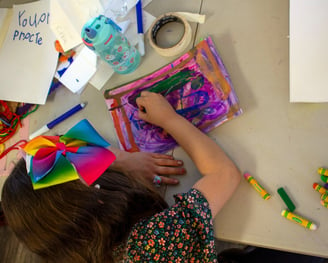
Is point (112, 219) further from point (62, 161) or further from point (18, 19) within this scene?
point (18, 19)

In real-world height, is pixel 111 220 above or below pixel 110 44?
below

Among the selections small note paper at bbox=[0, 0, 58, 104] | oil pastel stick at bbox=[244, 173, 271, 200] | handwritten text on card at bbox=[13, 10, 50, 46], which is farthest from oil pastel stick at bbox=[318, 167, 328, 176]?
handwritten text on card at bbox=[13, 10, 50, 46]

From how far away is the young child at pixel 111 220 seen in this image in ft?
1.84

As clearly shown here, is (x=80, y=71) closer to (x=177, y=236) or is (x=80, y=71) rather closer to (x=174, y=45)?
(x=174, y=45)

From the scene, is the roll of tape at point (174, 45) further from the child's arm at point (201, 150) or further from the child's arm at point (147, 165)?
the child's arm at point (147, 165)

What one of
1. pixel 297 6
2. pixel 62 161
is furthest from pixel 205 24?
pixel 62 161

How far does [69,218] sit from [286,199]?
17.2 inches

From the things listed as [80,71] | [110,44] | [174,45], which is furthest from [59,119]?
[174,45]

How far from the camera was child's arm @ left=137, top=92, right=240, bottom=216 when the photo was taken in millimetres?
610

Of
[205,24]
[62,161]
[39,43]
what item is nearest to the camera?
[62,161]

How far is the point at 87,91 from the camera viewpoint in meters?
0.82

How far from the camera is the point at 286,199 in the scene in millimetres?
576

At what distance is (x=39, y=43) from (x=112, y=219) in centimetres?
63

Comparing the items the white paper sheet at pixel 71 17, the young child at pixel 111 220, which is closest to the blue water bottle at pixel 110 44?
the white paper sheet at pixel 71 17
